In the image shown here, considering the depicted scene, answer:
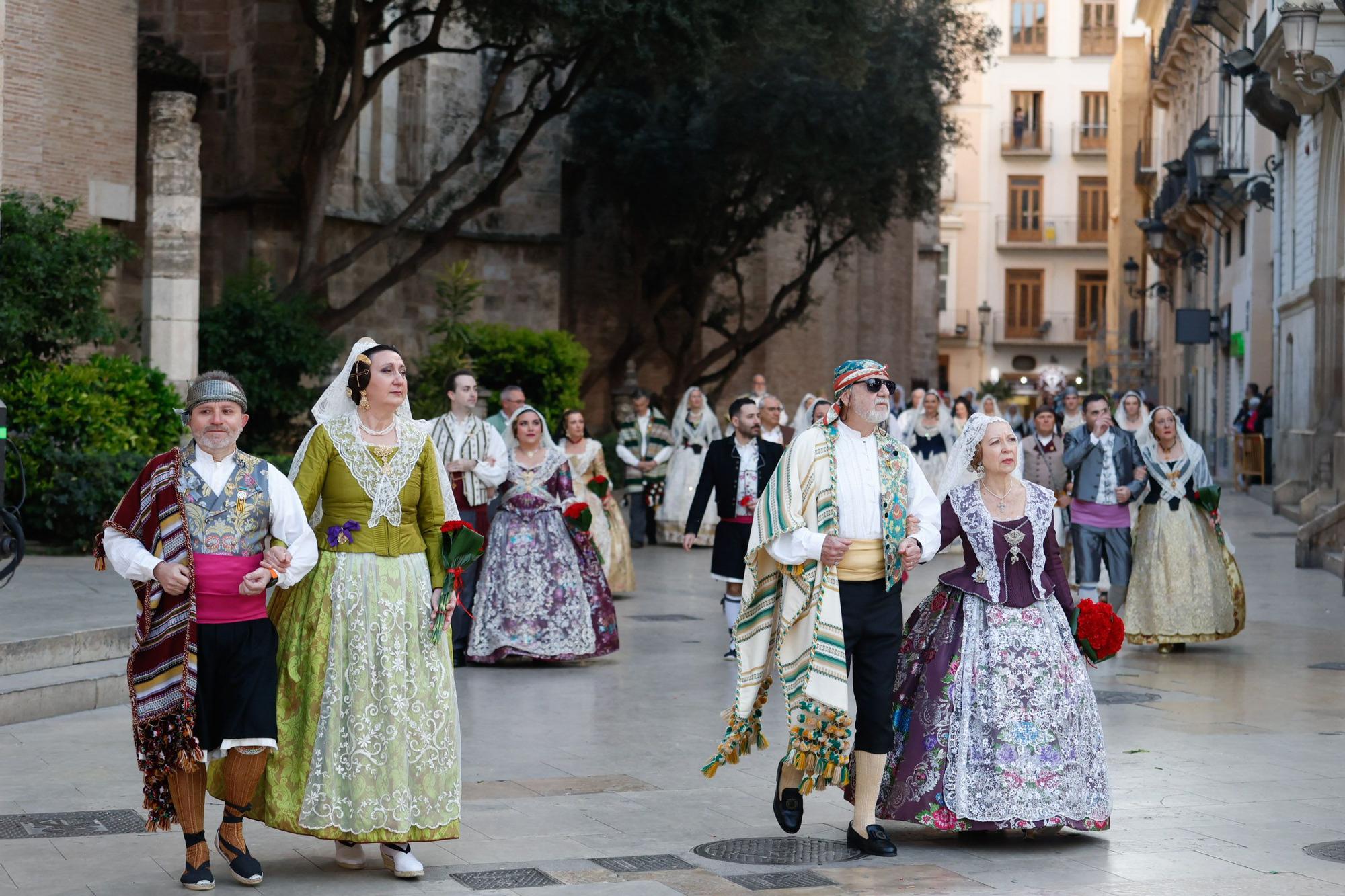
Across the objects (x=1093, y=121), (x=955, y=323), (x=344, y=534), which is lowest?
(x=344, y=534)

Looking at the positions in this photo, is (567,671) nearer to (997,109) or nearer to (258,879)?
(258,879)

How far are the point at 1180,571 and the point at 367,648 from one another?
26.6 ft

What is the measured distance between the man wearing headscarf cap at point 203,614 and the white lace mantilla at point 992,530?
8.70 feet

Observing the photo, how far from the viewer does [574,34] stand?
66.3 feet

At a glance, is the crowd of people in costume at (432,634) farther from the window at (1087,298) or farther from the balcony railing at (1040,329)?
the window at (1087,298)

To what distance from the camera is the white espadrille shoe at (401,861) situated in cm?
618

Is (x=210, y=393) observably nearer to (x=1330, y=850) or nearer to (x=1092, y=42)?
(x=1330, y=850)

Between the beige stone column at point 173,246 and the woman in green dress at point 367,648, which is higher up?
the beige stone column at point 173,246

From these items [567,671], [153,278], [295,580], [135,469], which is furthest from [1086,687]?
[153,278]

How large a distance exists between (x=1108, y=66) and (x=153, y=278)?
5989 centimetres

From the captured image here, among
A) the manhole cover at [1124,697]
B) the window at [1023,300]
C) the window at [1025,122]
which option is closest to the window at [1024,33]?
the window at [1025,122]

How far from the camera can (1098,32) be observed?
7212 centimetres

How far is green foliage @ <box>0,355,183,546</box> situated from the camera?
15.2 m

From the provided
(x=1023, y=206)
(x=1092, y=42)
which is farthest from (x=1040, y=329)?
(x=1092, y=42)
